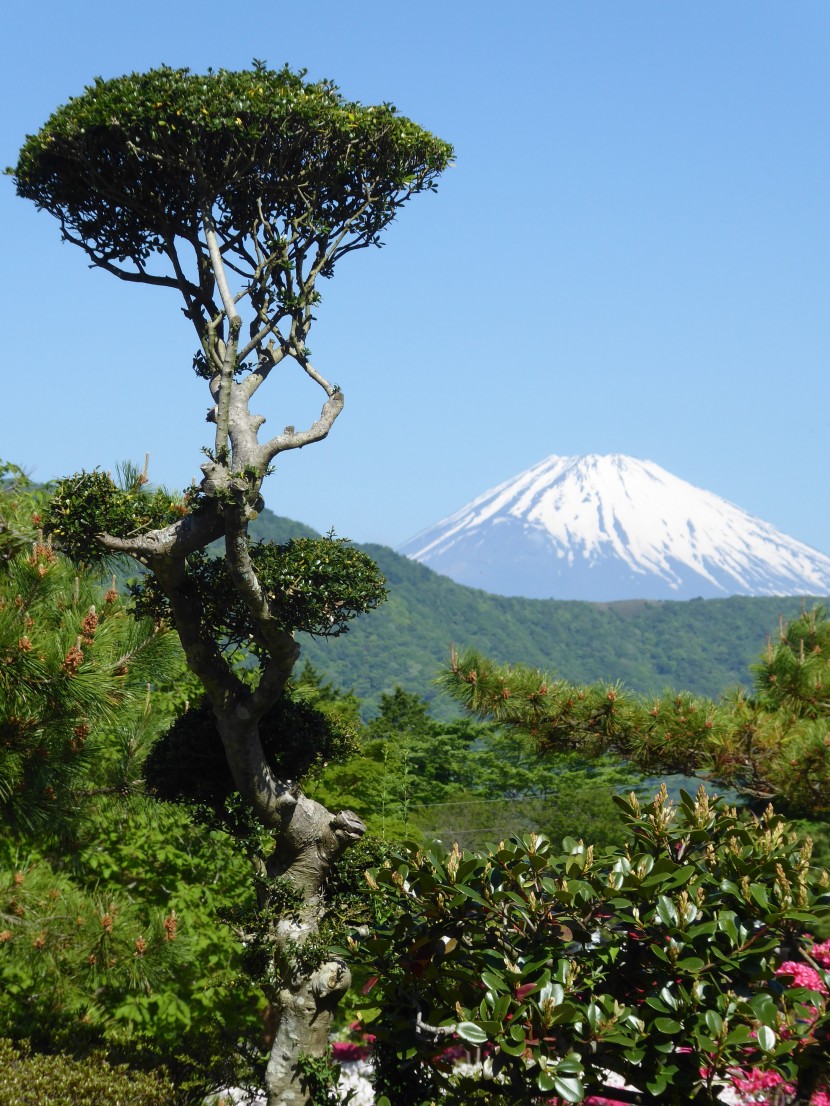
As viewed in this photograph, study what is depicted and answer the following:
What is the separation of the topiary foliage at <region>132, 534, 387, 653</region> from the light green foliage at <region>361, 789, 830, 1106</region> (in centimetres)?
197

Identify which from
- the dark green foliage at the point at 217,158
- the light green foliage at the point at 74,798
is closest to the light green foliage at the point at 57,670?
the light green foliage at the point at 74,798

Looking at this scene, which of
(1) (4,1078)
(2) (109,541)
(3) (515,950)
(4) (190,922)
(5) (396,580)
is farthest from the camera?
(5) (396,580)

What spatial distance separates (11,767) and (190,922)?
6013mm

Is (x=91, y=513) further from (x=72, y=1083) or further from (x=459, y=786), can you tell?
(x=459, y=786)

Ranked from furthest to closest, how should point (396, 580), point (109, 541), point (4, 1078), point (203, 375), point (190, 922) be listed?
point (396, 580)
point (190, 922)
point (203, 375)
point (4, 1078)
point (109, 541)

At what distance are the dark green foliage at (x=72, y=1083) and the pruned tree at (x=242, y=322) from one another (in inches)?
44.1

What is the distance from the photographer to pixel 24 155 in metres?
7.30

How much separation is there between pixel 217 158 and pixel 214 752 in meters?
4.20

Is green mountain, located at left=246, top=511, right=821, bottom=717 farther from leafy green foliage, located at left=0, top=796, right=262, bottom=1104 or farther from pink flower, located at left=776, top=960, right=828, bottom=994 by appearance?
pink flower, located at left=776, top=960, right=828, bottom=994

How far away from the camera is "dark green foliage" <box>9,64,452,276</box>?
6.84 meters

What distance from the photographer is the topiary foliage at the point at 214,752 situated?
7.58m

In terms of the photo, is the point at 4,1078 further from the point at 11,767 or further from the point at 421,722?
the point at 421,722

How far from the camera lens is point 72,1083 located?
7246 millimetres

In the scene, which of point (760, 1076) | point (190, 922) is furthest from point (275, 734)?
point (190, 922)
